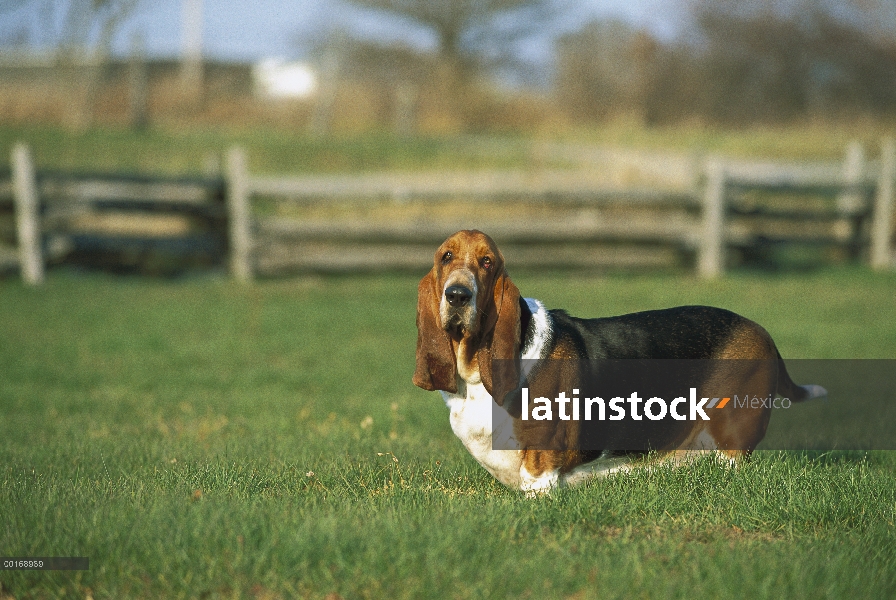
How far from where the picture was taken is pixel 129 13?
71.5 feet

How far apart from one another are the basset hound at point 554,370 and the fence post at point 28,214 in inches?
408

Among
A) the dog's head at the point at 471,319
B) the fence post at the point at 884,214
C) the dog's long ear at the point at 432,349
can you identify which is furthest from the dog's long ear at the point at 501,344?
the fence post at the point at 884,214

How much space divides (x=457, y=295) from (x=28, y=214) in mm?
10814

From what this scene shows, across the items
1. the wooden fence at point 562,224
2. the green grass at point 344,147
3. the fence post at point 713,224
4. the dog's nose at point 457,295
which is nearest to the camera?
the dog's nose at point 457,295

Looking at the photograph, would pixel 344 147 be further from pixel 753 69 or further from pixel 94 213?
pixel 753 69

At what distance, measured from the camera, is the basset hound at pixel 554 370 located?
13.0ft

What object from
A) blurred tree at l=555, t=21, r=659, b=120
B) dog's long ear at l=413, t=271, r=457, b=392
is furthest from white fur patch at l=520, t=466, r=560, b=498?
blurred tree at l=555, t=21, r=659, b=120

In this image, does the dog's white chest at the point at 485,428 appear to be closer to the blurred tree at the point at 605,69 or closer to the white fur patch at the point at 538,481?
the white fur patch at the point at 538,481

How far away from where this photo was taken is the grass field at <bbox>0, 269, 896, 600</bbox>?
317 centimetres

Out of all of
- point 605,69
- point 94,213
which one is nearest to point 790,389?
point 94,213

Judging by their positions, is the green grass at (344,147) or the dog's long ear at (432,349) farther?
the green grass at (344,147)

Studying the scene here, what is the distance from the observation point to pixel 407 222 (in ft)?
44.8

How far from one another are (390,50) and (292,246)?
2337 cm

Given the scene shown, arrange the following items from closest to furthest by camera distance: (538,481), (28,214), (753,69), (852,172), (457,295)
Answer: (457,295) < (538,481) < (28,214) < (852,172) < (753,69)
